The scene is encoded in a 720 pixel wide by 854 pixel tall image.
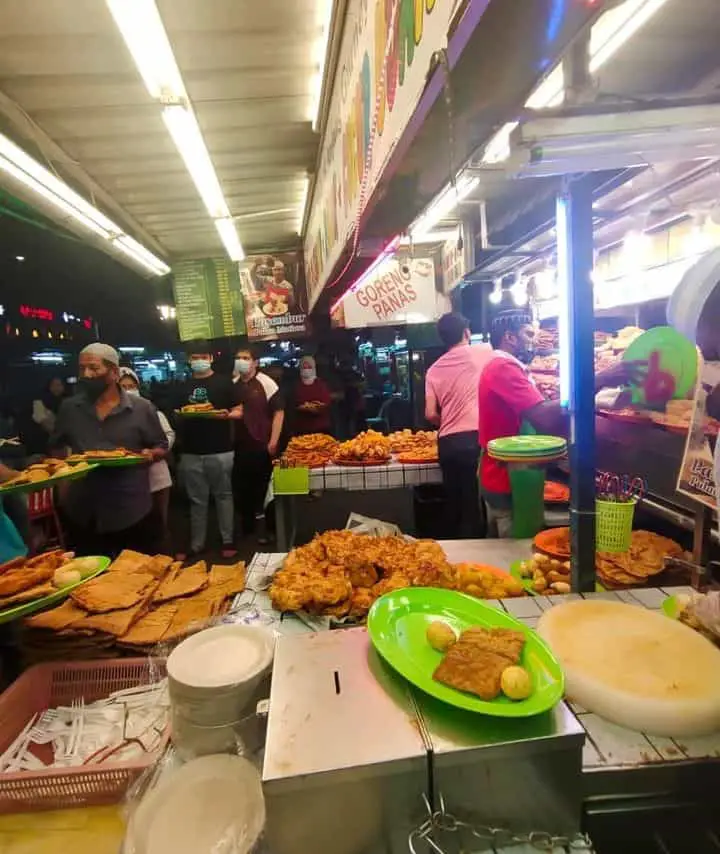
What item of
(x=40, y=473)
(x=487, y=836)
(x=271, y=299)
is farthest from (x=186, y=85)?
(x=271, y=299)

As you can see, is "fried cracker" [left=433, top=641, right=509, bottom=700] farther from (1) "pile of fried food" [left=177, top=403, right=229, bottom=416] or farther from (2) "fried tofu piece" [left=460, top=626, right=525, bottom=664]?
(1) "pile of fried food" [left=177, top=403, right=229, bottom=416]

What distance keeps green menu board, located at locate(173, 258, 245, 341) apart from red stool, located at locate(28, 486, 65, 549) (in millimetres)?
3888

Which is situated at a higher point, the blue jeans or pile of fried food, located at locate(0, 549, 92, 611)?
pile of fried food, located at locate(0, 549, 92, 611)

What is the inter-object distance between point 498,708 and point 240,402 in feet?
18.9

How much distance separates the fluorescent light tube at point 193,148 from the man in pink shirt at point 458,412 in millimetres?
2416

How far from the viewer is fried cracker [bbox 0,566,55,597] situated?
1903 mm

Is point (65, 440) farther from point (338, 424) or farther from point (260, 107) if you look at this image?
point (338, 424)

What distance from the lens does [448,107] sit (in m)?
1.43

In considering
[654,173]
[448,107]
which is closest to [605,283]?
[654,173]

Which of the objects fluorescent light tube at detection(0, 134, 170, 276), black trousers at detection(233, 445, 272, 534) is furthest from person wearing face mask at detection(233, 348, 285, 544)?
fluorescent light tube at detection(0, 134, 170, 276)

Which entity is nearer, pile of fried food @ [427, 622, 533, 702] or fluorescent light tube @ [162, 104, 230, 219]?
pile of fried food @ [427, 622, 533, 702]

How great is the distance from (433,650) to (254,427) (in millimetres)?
5376

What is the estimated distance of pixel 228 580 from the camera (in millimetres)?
2463

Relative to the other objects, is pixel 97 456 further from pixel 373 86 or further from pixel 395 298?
pixel 395 298
